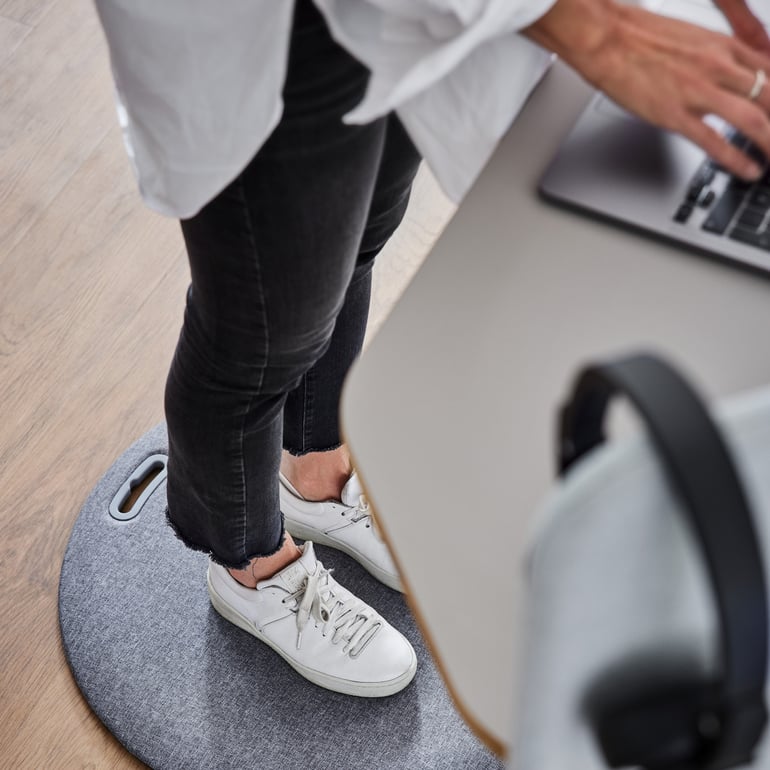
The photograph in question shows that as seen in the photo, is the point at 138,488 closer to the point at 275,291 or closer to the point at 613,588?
the point at 275,291

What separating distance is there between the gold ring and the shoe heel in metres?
0.78

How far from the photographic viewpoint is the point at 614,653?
1.10 feet

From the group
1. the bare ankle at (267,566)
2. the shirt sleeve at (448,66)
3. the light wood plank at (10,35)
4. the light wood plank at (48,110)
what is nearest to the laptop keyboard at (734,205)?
the shirt sleeve at (448,66)

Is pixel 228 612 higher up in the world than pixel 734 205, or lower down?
lower down

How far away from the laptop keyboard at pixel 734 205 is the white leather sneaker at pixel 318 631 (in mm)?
642

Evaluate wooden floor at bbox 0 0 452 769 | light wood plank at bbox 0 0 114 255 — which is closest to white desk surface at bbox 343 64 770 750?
wooden floor at bbox 0 0 452 769

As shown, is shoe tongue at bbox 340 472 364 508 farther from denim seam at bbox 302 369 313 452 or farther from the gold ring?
the gold ring

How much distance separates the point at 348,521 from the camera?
117 cm

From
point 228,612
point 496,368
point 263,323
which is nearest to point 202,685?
point 228,612

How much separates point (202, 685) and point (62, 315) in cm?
60

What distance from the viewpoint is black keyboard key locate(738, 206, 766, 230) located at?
1.78ft

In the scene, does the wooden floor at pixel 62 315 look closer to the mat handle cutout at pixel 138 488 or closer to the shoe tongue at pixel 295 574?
the mat handle cutout at pixel 138 488

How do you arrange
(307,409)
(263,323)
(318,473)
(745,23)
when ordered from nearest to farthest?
(745,23)
(263,323)
(307,409)
(318,473)

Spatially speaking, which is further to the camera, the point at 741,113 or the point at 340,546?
the point at 340,546
